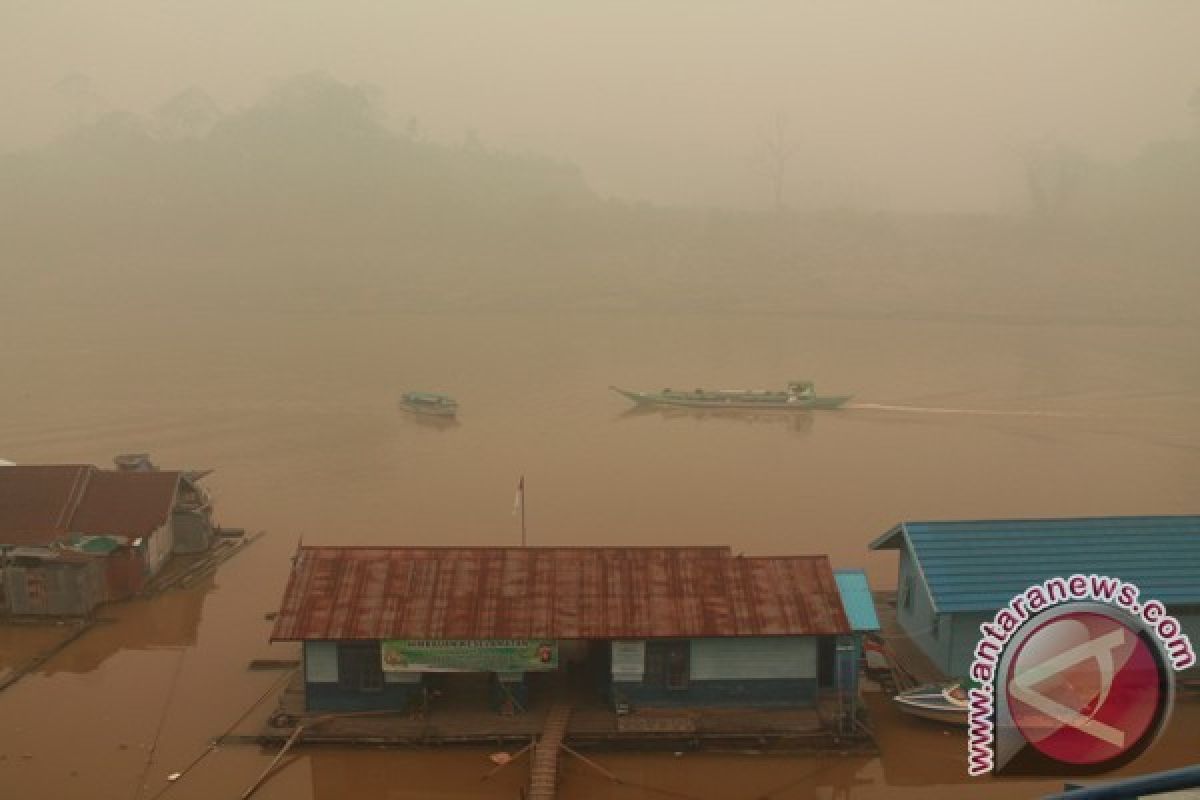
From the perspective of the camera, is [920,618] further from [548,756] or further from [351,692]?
[351,692]

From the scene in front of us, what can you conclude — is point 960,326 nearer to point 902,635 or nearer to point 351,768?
point 902,635

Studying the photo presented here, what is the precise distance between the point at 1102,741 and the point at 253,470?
18.8 m

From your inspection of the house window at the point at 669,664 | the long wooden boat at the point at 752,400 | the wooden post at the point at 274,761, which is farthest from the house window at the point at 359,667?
the long wooden boat at the point at 752,400

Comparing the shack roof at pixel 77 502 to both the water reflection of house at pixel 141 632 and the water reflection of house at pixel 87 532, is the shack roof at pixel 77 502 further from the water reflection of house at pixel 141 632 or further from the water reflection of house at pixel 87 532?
the water reflection of house at pixel 141 632

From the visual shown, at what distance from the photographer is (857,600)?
9727mm

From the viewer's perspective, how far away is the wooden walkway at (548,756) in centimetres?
805

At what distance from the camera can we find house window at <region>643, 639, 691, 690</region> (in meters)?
9.05

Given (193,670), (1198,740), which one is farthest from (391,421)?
(1198,740)

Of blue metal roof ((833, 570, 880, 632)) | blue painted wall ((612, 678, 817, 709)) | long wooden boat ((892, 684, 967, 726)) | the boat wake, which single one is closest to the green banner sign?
blue painted wall ((612, 678, 817, 709))

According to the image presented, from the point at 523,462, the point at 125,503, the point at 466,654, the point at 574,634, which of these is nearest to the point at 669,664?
the point at 574,634

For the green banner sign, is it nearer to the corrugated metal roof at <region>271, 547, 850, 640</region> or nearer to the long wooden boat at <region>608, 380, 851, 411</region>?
the corrugated metal roof at <region>271, 547, 850, 640</region>

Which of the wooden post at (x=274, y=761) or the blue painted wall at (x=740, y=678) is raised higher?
the blue painted wall at (x=740, y=678)

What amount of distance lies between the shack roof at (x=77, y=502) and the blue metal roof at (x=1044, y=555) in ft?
27.9

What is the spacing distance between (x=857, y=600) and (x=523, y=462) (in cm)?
1220
